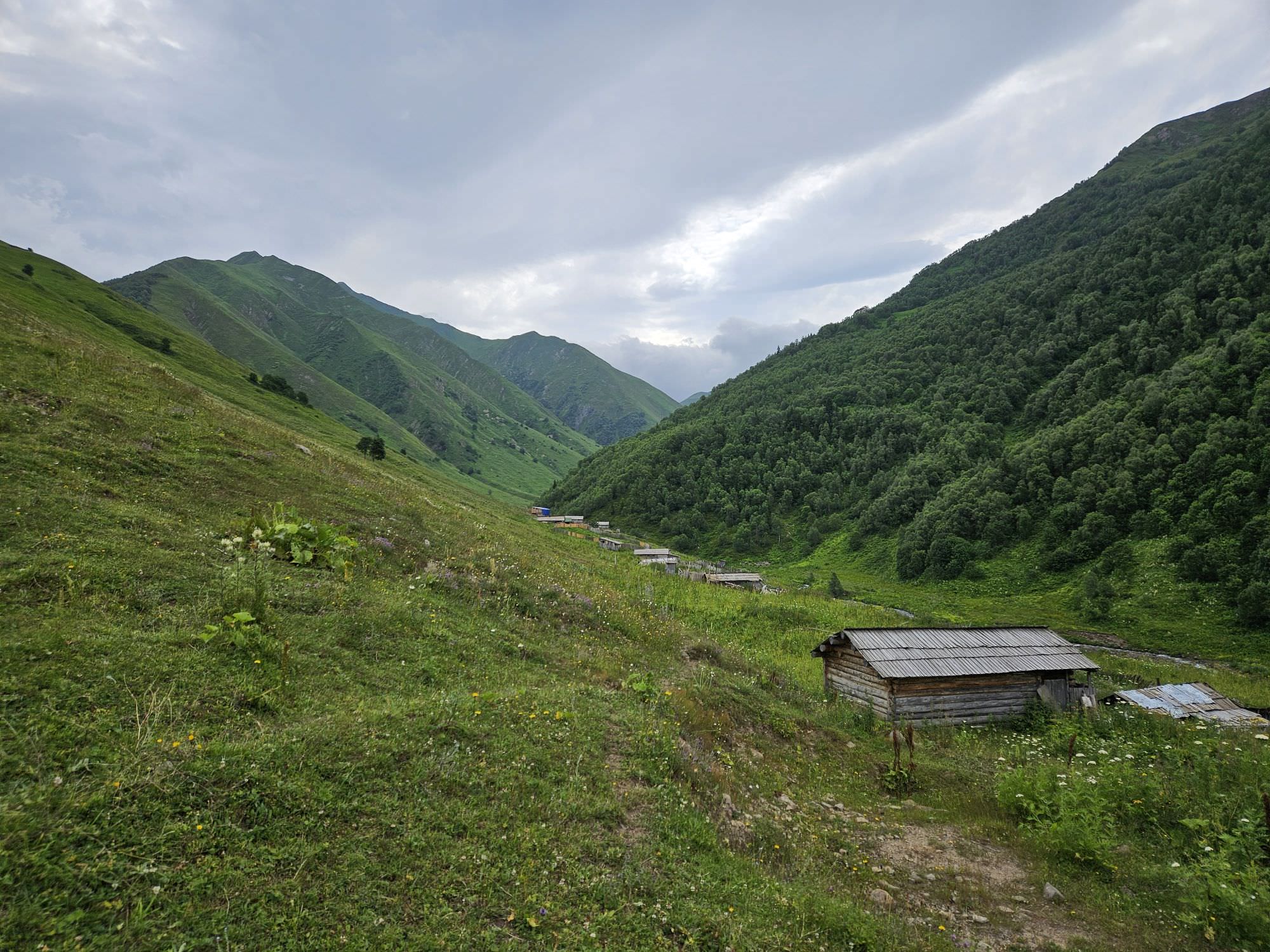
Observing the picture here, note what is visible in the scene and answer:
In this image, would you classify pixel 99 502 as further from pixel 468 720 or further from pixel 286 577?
pixel 468 720

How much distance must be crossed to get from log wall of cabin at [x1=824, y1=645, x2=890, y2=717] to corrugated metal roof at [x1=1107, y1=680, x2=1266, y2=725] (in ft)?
43.7

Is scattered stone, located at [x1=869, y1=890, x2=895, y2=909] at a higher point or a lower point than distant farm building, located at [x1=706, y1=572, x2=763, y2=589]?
higher

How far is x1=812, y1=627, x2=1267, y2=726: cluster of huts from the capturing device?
20.8m

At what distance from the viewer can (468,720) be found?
931 cm

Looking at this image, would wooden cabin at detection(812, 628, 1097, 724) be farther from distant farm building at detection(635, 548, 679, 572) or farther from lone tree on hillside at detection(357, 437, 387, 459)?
lone tree on hillside at detection(357, 437, 387, 459)

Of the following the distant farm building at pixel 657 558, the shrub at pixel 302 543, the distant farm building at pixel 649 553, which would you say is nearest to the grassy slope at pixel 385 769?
the shrub at pixel 302 543

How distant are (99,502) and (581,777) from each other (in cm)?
1373

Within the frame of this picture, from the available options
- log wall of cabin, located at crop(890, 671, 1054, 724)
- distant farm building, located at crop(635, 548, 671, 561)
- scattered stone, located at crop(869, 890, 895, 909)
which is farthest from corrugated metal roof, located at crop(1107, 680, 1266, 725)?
distant farm building, located at crop(635, 548, 671, 561)

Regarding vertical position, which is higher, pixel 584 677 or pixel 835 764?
pixel 584 677

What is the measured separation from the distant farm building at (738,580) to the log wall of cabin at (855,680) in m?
39.4

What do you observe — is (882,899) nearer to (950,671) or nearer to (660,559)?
(950,671)

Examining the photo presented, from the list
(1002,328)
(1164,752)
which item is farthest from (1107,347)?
(1164,752)

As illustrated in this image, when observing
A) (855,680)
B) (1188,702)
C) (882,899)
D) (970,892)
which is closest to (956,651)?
(855,680)

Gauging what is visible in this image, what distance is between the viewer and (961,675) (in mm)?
20781
